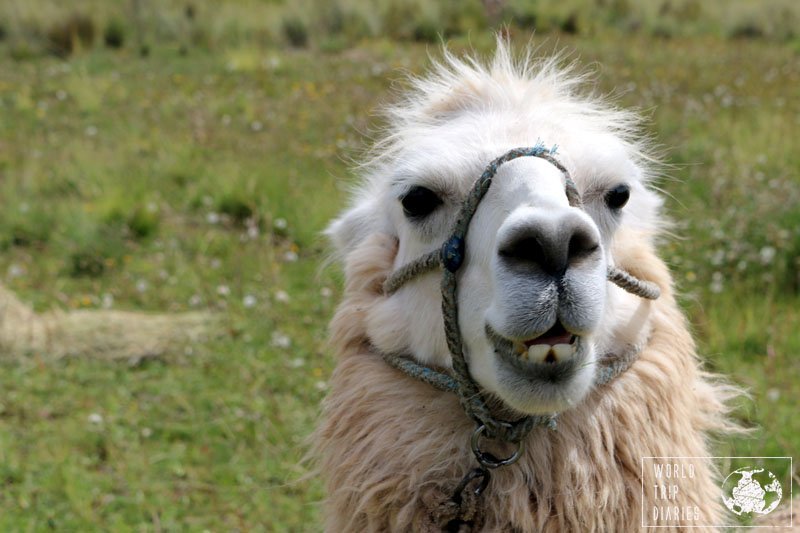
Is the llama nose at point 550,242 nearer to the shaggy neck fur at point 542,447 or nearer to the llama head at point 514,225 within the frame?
the llama head at point 514,225

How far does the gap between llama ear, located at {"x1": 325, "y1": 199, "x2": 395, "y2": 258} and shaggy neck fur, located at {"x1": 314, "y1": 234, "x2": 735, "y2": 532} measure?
1.30 ft

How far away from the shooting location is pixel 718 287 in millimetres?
4809

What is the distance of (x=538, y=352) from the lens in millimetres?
1739

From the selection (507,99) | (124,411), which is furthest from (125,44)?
(507,99)

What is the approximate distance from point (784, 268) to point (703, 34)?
1305 cm

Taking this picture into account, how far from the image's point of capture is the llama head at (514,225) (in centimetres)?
169

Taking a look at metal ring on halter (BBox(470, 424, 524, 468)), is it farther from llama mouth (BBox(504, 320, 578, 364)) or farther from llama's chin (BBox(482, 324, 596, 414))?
llama mouth (BBox(504, 320, 578, 364))

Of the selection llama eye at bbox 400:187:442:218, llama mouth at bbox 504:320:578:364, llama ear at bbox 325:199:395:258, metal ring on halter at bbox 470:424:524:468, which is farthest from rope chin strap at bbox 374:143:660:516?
llama ear at bbox 325:199:395:258

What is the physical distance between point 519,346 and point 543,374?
0.27ft

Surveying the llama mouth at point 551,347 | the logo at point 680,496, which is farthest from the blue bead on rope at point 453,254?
the logo at point 680,496

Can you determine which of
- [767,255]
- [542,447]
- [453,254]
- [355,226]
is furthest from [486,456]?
[767,255]

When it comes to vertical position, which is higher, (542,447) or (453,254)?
(453,254)

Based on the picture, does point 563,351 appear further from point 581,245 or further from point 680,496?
point 680,496

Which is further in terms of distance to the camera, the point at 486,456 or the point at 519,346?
the point at 486,456
